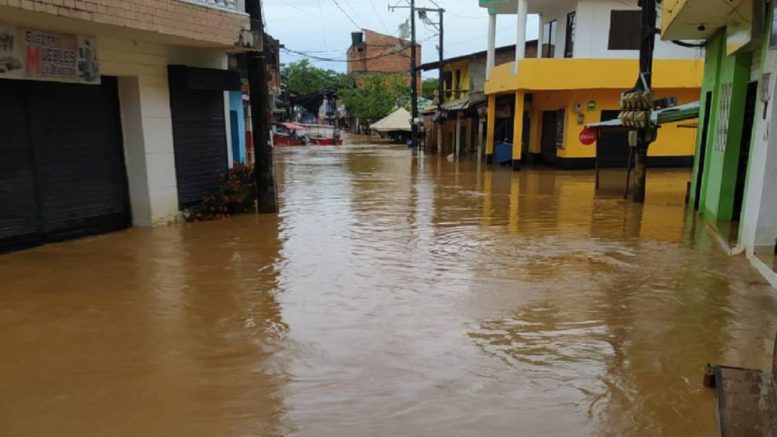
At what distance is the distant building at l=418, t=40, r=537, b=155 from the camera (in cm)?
2977

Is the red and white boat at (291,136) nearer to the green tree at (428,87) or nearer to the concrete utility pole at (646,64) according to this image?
the green tree at (428,87)

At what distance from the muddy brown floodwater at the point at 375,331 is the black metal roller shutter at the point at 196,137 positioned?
139 centimetres

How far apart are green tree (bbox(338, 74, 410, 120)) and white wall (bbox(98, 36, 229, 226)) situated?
46921 mm

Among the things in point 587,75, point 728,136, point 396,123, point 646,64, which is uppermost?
point 587,75

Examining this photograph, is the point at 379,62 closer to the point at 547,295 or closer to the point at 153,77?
the point at 153,77

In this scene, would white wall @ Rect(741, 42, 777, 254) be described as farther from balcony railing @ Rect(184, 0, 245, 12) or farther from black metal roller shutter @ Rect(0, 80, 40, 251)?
black metal roller shutter @ Rect(0, 80, 40, 251)

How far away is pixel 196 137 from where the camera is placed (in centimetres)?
1135

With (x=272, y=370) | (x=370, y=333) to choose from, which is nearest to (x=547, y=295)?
(x=370, y=333)

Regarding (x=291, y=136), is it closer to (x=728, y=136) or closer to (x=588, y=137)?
(x=588, y=137)

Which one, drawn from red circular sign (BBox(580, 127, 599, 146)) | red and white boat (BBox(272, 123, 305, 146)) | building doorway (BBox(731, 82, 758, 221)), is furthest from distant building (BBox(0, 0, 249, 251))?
red and white boat (BBox(272, 123, 305, 146))

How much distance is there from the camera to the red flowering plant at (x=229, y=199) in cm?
1124

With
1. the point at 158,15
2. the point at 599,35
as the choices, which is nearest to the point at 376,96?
the point at 599,35

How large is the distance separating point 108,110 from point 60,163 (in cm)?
134

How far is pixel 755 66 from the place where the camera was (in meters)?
9.05
